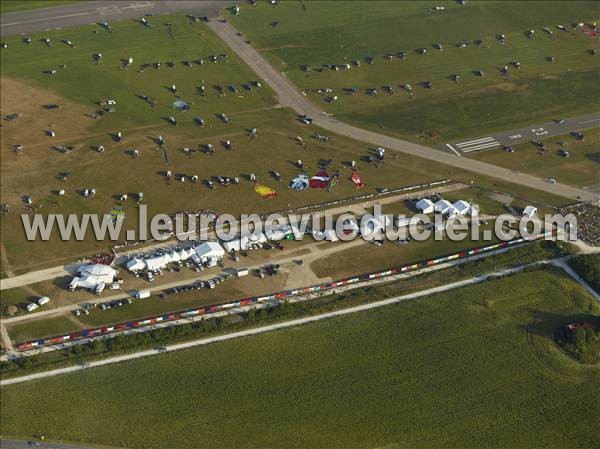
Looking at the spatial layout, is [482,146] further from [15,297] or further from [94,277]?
[15,297]

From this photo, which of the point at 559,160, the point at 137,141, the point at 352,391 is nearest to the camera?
the point at 352,391

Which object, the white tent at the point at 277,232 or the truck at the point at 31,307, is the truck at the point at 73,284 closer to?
the truck at the point at 31,307

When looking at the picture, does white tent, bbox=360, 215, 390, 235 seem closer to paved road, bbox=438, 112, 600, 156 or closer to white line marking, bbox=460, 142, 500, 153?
paved road, bbox=438, 112, 600, 156

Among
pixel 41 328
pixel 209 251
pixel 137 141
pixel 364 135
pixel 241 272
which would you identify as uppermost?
pixel 137 141

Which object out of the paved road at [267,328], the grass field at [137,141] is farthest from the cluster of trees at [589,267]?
the grass field at [137,141]

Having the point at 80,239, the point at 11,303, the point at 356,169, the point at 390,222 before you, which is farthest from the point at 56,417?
→ the point at 356,169

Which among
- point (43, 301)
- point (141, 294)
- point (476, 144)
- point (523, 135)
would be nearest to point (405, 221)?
point (476, 144)

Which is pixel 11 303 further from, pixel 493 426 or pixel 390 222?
pixel 493 426

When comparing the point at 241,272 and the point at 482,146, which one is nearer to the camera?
the point at 241,272
